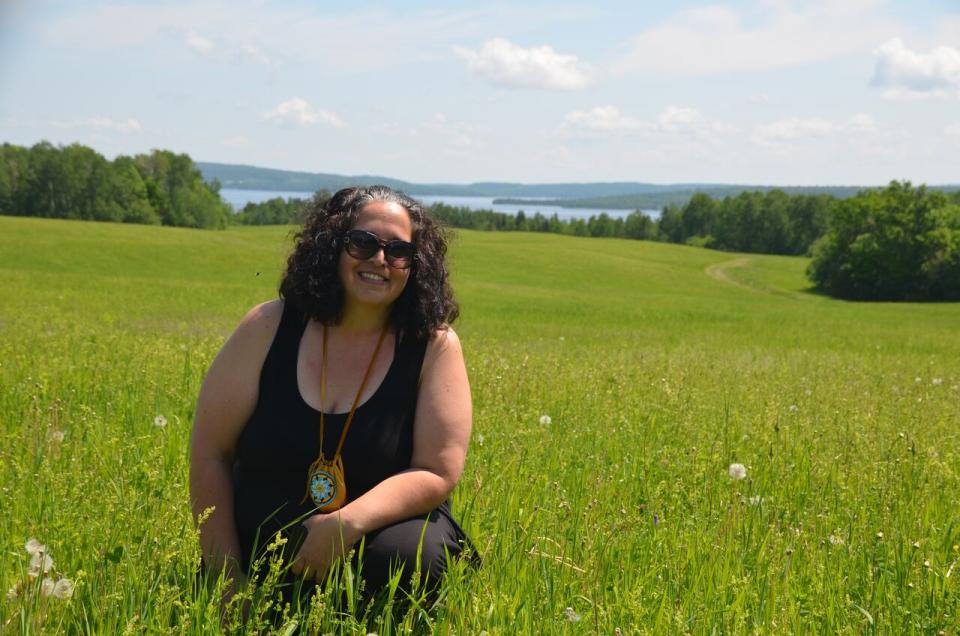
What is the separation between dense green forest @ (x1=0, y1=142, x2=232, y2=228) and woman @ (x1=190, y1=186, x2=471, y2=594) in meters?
101

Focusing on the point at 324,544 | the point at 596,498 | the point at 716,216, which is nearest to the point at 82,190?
the point at 716,216

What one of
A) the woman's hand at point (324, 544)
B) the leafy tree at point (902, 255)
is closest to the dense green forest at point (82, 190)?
the leafy tree at point (902, 255)

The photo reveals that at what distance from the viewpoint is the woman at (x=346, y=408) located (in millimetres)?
2805

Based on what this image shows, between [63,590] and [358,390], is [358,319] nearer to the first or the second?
[358,390]

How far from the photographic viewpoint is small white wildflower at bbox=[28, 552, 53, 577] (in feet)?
6.88

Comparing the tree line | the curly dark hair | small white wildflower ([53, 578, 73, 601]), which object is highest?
the tree line

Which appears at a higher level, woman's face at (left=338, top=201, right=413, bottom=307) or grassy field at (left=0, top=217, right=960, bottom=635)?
woman's face at (left=338, top=201, right=413, bottom=307)

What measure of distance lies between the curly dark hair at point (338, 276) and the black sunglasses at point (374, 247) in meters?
0.12

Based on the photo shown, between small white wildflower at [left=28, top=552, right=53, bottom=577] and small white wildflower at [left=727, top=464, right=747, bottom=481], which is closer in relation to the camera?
small white wildflower at [left=28, top=552, right=53, bottom=577]

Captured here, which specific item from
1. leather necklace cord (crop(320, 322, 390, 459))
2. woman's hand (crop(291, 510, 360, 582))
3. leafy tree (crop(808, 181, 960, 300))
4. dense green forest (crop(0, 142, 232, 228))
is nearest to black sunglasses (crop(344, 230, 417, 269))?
leather necklace cord (crop(320, 322, 390, 459))

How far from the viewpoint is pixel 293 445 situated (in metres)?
2.90

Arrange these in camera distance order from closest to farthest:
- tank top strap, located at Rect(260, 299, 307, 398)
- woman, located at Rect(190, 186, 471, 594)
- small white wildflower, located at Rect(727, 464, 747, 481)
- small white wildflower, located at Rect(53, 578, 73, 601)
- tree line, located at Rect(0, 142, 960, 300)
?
small white wildflower, located at Rect(53, 578, 73, 601), woman, located at Rect(190, 186, 471, 594), tank top strap, located at Rect(260, 299, 307, 398), small white wildflower, located at Rect(727, 464, 747, 481), tree line, located at Rect(0, 142, 960, 300)

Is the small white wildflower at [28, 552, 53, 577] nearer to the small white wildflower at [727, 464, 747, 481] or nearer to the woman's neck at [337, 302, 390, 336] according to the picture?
the woman's neck at [337, 302, 390, 336]

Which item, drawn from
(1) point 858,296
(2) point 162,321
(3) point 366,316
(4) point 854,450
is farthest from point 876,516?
(1) point 858,296
